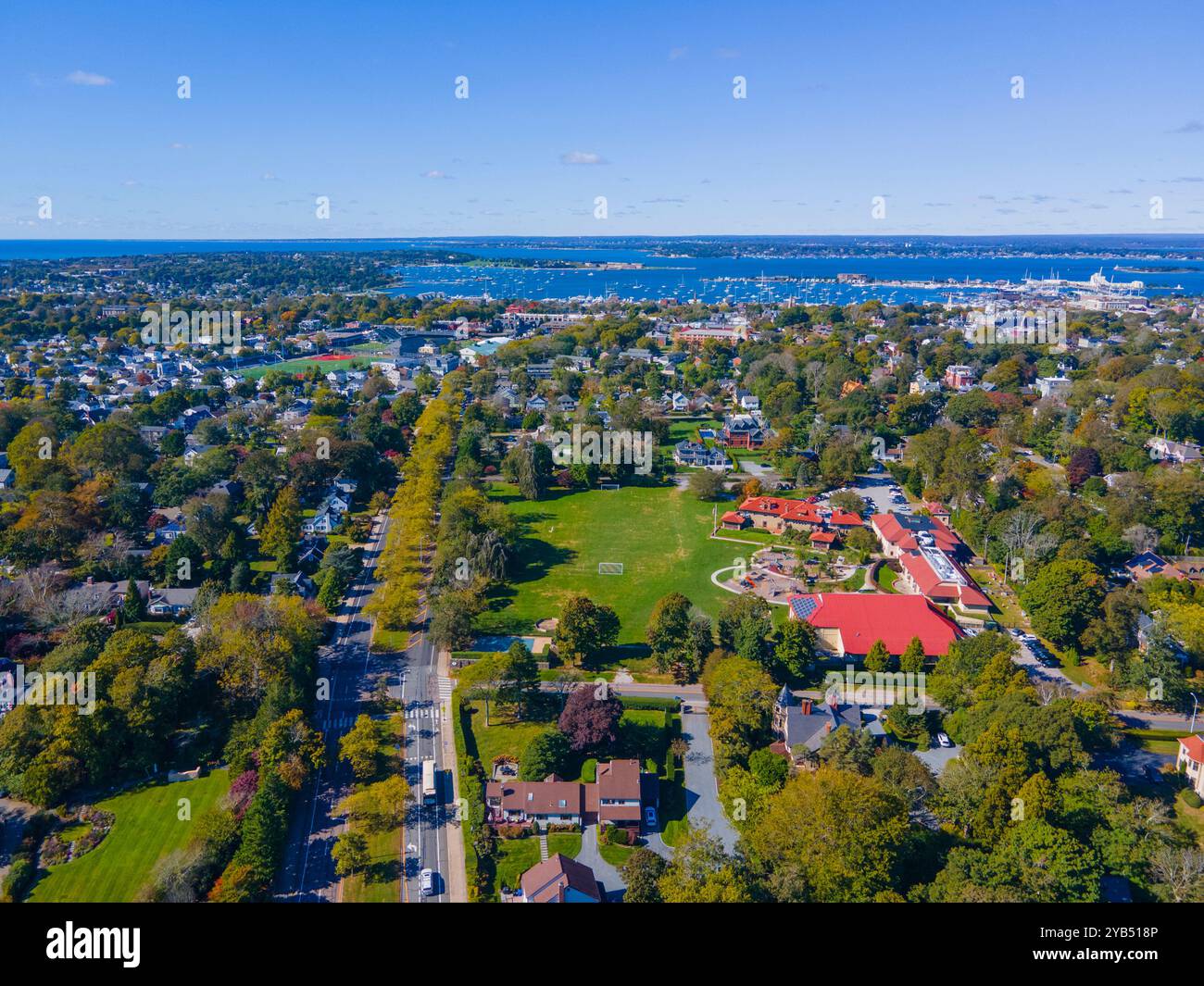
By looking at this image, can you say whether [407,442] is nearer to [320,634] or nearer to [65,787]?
[320,634]

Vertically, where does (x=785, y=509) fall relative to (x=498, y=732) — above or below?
above

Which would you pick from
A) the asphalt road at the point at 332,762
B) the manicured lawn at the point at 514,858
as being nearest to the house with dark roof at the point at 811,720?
the manicured lawn at the point at 514,858

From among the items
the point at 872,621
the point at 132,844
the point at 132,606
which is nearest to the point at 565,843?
the point at 132,844

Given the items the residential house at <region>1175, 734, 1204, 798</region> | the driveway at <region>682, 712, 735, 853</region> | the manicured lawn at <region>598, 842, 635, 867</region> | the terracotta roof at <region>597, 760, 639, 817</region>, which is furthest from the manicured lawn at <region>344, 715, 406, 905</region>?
the residential house at <region>1175, 734, 1204, 798</region>

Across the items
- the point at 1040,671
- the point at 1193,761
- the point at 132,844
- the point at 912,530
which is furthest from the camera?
the point at 912,530

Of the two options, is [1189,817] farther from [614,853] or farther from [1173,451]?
[1173,451]
